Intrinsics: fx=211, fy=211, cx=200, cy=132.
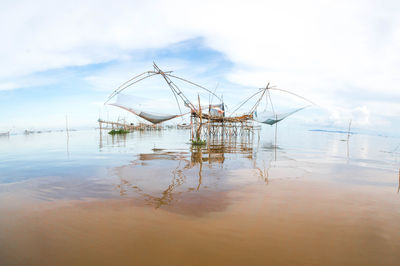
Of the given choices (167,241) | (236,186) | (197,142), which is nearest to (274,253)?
(167,241)

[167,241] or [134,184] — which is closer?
[167,241]

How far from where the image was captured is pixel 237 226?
2.88 m

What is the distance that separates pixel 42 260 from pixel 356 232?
3701 mm

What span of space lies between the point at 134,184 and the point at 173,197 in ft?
4.30

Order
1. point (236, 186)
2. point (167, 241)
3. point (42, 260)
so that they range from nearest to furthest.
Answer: point (42, 260), point (167, 241), point (236, 186)

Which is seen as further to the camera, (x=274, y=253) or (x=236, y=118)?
(x=236, y=118)

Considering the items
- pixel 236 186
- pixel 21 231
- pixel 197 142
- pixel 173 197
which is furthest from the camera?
pixel 197 142

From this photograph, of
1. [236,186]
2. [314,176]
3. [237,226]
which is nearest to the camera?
[237,226]

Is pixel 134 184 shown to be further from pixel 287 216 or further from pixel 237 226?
pixel 287 216

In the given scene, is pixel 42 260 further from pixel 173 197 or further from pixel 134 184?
pixel 134 184

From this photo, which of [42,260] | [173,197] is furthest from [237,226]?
[42,260]

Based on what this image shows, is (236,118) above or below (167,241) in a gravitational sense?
above

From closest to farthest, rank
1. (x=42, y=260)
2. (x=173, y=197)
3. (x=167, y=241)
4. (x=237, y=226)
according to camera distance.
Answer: (x=42, y=260) → (x=167, y=241) → (x=237, y=226) → (x=173, y=197)

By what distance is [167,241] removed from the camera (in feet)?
8.23
